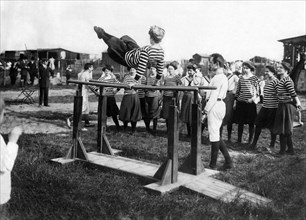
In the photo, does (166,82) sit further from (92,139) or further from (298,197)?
(298,197)

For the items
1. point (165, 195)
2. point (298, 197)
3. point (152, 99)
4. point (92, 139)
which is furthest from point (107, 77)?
point (298, 197)

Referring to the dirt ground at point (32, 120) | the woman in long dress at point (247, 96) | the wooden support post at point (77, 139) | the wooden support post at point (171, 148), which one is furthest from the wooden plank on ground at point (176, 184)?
the dirt ground at point (32, 120)

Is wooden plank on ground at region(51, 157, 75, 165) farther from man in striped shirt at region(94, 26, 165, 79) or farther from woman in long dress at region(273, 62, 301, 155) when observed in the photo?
woman in long dress at region(273, 62, 301, 155)

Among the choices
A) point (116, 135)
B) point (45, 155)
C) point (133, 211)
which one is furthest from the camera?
point (116, 135)

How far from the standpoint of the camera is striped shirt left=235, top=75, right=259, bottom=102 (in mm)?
8094

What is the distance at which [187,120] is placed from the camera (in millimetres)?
8820

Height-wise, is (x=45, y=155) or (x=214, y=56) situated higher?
(x=214, y=56)

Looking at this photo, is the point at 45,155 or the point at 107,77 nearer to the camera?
the point at 45,155

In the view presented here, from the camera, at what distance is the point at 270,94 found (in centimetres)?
751

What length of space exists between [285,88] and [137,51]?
10.9ft

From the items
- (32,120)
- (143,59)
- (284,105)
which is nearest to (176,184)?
(143,59)

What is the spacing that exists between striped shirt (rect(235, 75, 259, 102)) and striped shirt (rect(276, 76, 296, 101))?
2.93 ft

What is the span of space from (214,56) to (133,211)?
3134mm

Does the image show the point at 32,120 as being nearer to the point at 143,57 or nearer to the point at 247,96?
the point at 247,96
